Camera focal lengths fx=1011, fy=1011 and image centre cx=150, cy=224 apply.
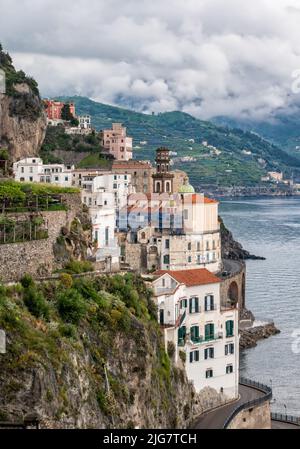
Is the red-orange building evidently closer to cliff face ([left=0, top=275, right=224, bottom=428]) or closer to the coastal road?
the coastal road

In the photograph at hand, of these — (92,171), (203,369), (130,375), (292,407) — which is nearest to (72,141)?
(92,171)

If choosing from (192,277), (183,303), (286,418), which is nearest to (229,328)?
(192,277)

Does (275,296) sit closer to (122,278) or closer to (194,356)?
(194,356)

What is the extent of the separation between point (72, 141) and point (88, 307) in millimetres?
49353

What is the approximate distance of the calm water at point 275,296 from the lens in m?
48.5

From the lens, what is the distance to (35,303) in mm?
26266

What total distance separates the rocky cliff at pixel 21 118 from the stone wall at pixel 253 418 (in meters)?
31.8

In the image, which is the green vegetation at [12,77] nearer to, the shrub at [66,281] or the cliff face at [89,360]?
the cliff face at [89,360]

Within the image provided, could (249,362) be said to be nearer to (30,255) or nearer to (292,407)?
(292,407)

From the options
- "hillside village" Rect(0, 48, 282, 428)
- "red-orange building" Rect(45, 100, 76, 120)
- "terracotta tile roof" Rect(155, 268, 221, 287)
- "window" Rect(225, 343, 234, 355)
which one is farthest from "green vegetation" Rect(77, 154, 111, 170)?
"window" Rect(225, 343, 234, 355)

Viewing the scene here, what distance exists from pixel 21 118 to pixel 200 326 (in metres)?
34.7

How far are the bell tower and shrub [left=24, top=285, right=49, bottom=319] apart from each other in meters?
33.9

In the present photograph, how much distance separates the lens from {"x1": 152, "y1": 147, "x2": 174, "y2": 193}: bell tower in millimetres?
60188

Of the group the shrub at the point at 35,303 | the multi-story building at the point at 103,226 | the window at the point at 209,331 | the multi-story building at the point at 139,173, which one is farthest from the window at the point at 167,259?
the shrub at the point at 35,303
